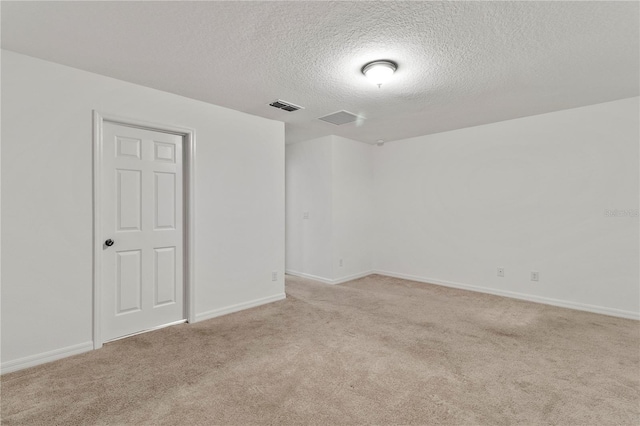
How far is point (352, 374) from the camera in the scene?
237 centimetres

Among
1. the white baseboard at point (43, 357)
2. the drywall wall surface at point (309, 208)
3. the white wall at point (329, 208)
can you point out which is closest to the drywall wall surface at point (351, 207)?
the white wall at point (329, 208)

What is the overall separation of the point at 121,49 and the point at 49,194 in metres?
1.30

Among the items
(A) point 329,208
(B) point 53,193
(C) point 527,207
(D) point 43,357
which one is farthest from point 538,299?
(B) point 53,193

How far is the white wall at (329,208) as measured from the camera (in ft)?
17.3

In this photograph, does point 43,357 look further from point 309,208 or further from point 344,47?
point 309,208

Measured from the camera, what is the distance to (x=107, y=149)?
2932 millimetres

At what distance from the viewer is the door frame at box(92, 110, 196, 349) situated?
279 cm

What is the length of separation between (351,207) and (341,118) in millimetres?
1802

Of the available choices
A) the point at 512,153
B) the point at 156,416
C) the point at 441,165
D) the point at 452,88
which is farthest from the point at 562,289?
the point at 156,416

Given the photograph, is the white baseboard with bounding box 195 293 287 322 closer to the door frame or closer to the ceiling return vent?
the door frame

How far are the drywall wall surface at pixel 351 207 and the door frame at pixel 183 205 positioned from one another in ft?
7.85

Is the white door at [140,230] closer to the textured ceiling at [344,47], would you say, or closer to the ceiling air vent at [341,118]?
the textured ceiling at [344,47]

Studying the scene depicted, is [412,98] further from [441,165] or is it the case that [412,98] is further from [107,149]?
[107,149]

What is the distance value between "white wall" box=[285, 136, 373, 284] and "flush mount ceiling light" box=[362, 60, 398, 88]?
2.49 m
